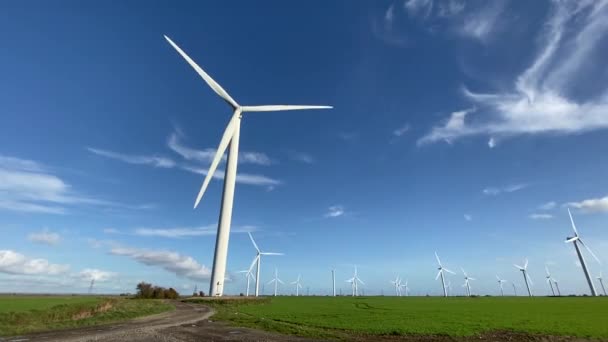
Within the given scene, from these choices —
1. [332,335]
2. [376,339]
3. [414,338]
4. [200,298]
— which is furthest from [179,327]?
[200,298]

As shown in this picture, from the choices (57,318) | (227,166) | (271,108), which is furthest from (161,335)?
(271,108)

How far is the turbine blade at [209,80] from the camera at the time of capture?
69075 millimetres

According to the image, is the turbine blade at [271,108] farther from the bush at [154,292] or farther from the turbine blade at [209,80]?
the bush at [154,292]

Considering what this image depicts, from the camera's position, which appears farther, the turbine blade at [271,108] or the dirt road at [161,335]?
the turbine blade at [271,108]

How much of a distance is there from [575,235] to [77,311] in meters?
184

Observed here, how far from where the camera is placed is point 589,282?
492 feet

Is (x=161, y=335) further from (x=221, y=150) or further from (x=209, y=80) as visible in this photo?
(x=209, y=80)

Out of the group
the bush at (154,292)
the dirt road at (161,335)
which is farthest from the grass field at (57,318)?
the bush at (154,292)

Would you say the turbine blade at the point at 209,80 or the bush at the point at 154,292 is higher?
the turbine blade at the point at 209,80

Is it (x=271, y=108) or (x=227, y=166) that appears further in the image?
(x=271, y=108)

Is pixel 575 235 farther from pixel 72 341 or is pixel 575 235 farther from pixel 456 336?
pixel 72 341

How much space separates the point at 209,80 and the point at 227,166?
20.1 metres

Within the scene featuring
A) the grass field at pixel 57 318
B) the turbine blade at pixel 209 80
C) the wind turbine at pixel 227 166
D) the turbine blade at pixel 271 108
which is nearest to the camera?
the grass field at pixel 57 318

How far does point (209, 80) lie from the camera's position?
76625 mm
